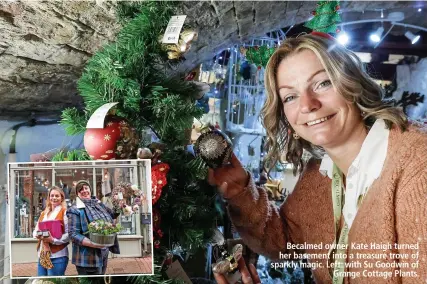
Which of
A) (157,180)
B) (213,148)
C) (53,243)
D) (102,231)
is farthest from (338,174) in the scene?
(53,243)

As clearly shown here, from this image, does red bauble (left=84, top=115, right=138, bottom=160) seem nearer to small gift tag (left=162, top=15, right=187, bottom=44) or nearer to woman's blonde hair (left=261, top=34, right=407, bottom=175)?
small gift tag (left=162, top=15, right=187, bottom=44)

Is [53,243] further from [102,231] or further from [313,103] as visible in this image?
[313,103]

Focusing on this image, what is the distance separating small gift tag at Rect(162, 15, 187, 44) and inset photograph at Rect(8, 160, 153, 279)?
266mm

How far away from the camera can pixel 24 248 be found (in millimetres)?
741

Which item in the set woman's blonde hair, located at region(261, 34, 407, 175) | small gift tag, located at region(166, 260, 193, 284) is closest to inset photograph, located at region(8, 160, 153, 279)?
small gift tag, located at region(166, 260, 193, 284)

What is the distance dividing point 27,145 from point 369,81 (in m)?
1.00

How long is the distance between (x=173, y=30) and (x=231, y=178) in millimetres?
410

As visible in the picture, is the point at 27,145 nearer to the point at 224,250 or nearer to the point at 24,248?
the point at 24,248

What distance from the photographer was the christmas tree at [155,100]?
76 cm

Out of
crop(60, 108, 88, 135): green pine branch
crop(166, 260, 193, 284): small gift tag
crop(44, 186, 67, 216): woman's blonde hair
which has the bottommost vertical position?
crop(166, 260, 193, 284): small gift tag

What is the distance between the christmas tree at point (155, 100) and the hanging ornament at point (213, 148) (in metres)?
0.04

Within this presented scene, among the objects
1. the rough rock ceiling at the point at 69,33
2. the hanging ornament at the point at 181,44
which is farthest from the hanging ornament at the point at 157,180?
the rough rock ceiling at the point at 69,33

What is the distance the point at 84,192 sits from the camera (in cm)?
73

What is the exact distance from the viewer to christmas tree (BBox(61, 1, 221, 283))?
2.48 ft
